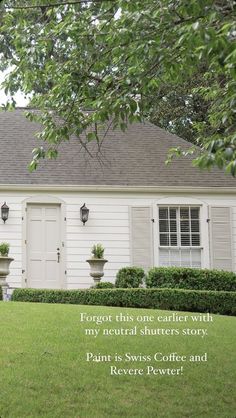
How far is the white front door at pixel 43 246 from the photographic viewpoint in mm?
14570

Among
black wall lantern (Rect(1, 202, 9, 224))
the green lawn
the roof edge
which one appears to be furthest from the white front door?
the green lawn

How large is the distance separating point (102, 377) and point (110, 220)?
8884 mm

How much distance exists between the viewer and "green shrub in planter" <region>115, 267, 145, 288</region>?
1345 centimetres

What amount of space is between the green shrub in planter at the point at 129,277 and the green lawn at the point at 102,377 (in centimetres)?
488

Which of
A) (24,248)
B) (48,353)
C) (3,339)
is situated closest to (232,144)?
(48,353)

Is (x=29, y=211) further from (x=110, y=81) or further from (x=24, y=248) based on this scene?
(x=110, y=81)

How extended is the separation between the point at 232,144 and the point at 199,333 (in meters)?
4.98

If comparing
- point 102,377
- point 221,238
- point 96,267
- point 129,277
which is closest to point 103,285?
point 129,277

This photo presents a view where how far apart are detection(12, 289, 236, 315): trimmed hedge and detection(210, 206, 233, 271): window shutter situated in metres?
2.61

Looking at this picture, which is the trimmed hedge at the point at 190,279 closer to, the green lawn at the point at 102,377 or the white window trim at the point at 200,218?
the white window trim at the point at 200,218

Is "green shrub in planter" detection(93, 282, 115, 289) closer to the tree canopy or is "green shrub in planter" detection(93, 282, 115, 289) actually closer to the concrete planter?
the concrete planter

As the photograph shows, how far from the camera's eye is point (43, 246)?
579 inches

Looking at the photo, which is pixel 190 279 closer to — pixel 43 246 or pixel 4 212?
pixel 43 246

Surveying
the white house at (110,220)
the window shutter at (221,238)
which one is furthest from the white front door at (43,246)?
the window shutter at (221,238)
